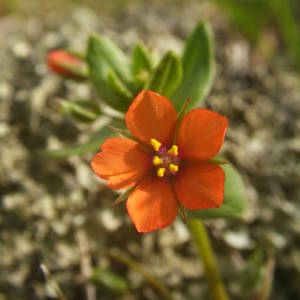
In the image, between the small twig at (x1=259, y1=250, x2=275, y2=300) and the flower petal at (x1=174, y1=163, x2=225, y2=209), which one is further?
the small twig at (x1=259, y1=250, x2=275, y2=300)

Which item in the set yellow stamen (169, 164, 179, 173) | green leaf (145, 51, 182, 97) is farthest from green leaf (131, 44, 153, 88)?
yellow stamen (169, 164, 179, 173)

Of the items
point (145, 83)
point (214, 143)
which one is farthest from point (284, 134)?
point (214, 143)

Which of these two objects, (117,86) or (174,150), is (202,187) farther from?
(117,86)

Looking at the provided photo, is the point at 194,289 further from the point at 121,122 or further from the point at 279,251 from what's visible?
the point at 121,122

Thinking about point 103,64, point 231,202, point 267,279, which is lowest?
point 267,279

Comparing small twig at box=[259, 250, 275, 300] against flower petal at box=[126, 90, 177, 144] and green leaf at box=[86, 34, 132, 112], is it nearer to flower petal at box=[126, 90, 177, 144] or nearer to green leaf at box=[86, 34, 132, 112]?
flower petal at box=[126, 90, 177, 144]

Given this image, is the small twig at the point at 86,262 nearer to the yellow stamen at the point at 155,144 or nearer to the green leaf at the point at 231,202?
the green leaf at the point at 231,202

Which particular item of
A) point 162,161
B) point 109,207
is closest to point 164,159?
point 162,161
